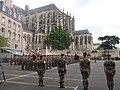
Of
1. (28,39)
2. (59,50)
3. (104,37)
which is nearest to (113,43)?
(104,37)

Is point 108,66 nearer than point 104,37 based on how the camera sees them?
Yes

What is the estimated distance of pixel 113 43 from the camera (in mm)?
103312

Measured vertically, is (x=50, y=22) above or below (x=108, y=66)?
above

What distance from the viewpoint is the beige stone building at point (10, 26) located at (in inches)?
2026

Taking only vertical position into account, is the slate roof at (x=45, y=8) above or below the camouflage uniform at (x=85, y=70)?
above

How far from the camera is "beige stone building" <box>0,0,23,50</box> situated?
51.5 m

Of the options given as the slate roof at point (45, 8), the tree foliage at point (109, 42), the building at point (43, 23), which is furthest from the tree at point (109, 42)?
the slate roof at point (45, 8)

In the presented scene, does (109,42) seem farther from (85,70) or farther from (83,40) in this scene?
(85,70)

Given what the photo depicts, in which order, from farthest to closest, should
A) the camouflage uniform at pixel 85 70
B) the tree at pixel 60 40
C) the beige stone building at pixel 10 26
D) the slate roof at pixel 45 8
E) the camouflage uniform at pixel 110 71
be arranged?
1. the slate roof at pixel 45 8
2. the tree at pixel 60 40
3. the beige stone building at pixel 10 26
4. the camouflage uniform at pixel 85 70
5. the camouflage uniform at pixel 110 71

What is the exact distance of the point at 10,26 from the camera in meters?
55.3

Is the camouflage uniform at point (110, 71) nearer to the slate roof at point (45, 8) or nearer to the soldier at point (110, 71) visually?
the soldier at point (110, 71)

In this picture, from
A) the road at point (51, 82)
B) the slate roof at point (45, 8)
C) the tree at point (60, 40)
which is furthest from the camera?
the slate roof at point (45, 8)

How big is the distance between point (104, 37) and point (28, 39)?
3414 centimetres

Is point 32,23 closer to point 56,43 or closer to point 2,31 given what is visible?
point 56,43
